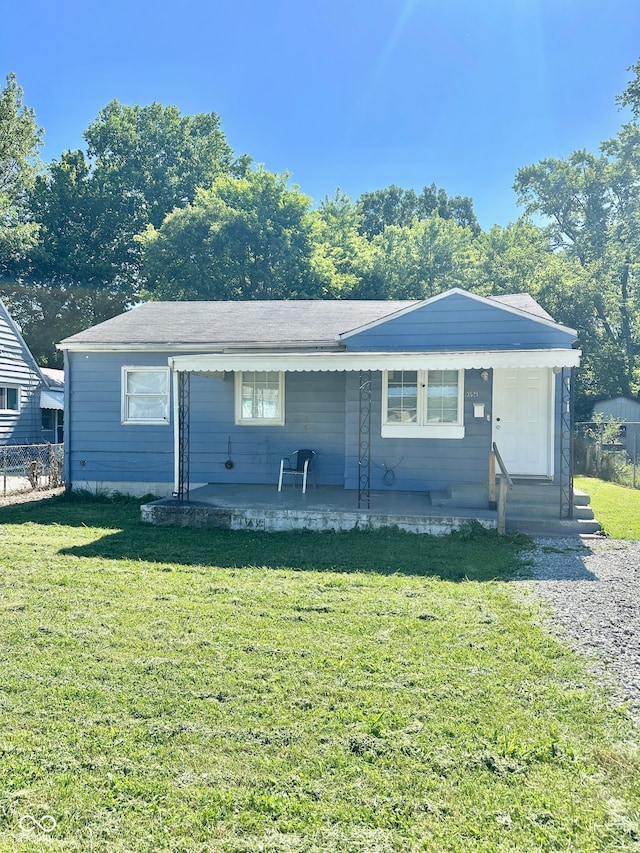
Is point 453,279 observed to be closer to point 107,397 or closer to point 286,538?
point 107,397

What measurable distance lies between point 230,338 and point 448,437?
14.5 ft

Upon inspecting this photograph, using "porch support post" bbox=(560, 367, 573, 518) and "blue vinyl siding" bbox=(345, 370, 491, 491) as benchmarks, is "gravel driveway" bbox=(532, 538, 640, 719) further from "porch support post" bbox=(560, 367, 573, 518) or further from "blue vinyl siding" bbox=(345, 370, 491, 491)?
"blue vinyl siding" bbox=(345, 370, 491, 491)

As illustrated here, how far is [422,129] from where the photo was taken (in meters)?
21.2

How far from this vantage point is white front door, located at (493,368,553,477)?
9.48 meters

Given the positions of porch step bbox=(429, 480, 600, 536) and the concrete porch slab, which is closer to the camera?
the concrete porch slab

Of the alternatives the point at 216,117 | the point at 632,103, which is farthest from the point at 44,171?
the point at 632,103

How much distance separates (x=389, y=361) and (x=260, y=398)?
343 centimetres

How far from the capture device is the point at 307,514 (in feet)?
25.9

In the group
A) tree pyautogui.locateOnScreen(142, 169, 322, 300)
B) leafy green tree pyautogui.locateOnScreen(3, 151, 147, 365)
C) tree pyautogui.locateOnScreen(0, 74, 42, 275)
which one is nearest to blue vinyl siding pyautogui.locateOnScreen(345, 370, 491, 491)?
tree pyautogui.locateOnScreen(142, 169, 322, 300)

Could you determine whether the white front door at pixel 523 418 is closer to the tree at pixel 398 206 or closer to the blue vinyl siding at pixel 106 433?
the blue vinyl siding at pixel 106 433

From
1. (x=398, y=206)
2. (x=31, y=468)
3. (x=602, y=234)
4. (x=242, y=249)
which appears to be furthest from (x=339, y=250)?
(x=398, y=206)

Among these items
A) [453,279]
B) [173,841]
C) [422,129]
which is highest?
[422,129]

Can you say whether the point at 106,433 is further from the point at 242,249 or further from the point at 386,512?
the point at 242,249
